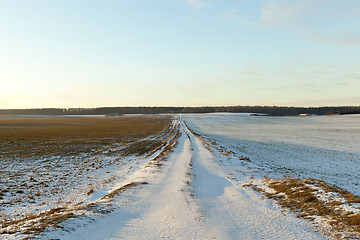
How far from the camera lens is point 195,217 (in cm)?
902

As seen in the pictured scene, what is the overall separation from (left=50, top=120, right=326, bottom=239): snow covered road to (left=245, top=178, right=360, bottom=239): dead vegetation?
2.28ft

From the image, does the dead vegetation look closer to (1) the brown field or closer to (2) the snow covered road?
(2) the snow covered road

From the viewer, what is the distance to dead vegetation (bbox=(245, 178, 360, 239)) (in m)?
7.83

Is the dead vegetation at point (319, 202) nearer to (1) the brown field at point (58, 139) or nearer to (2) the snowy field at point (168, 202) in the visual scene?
(2) the snowy field at point (168, 202)

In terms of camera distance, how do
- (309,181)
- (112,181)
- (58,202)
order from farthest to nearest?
(112,181), (309,181), (58,202)

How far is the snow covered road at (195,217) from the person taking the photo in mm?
7695

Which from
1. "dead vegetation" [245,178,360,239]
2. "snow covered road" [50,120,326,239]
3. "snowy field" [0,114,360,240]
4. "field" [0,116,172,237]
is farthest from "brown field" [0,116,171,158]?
"dead vegetation" [245,178,360,239]

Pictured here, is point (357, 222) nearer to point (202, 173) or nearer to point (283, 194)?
point (283, 194)

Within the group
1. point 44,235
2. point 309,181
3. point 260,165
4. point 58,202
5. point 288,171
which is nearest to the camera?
point 44,235

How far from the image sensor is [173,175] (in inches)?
629

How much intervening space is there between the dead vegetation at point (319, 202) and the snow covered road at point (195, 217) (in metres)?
0.70

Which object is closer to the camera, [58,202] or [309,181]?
[58,202]

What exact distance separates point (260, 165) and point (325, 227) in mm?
11445

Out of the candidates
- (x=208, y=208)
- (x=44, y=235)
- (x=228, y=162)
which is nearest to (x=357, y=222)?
(x=208, y=208)
